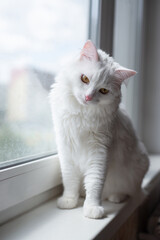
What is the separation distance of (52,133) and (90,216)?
365mm

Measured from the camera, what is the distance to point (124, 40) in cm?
155

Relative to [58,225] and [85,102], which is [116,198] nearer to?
[58,225]

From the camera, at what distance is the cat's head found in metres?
0.81

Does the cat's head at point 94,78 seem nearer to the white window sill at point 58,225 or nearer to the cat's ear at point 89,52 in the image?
the cat's ear at point 89,52

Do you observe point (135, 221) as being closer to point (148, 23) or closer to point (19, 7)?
point (19, 7)

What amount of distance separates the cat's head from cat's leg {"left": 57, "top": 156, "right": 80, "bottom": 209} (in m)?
0.24

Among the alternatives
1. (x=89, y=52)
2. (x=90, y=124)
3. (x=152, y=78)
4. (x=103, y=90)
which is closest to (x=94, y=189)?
(x=90, y=124)

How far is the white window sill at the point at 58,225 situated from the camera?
750 mm

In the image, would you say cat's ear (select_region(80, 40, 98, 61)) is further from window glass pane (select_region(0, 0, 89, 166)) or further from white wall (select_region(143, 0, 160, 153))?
white wall (select_region(143, 0, 160, 153))

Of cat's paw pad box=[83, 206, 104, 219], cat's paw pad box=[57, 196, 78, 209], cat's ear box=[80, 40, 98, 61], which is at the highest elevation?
cat's ear box=[80, 40, 98, 61]

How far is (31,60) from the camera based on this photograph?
3.04 ft

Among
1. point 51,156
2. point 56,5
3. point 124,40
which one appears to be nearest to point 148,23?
point 124,40

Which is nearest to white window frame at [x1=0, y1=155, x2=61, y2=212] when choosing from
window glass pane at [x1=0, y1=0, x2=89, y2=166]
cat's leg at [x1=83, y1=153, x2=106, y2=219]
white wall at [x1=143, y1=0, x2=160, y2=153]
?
window glass pane at [x1=0, y1=0, x2=89, y2=166]

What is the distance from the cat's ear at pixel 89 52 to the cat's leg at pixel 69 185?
0.33 metres
